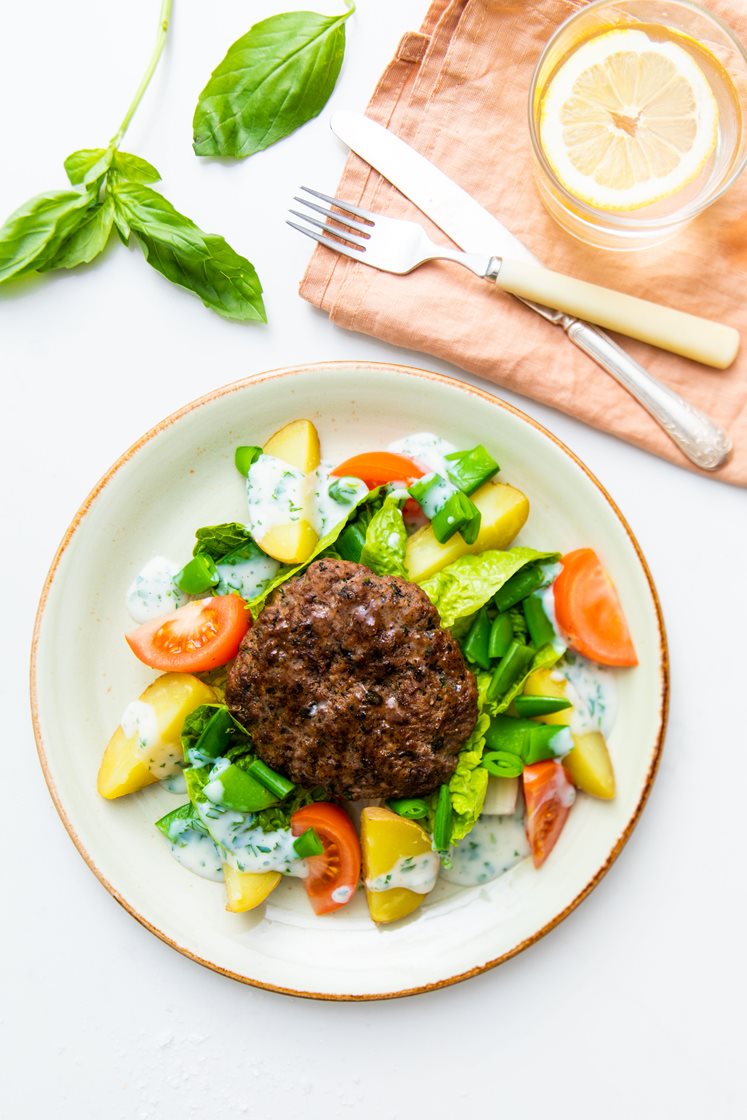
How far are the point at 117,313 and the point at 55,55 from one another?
100 centimetres

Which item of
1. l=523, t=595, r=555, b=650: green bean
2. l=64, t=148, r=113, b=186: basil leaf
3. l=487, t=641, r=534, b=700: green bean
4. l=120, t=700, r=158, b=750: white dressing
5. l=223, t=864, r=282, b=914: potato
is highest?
l=64, t=148, r=113, b=186: basil leaf

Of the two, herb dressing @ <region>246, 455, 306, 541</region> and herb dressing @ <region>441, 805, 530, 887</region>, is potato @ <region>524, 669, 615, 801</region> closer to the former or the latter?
herb dressing @ <region>441, 805, 530, 887</region>

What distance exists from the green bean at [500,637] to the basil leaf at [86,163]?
2084 millimetres

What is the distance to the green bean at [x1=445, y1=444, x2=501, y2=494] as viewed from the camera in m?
2.99

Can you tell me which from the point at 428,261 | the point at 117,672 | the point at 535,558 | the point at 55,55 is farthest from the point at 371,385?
the point at 55,55

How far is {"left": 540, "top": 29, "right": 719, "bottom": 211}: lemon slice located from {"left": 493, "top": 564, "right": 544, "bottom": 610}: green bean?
3.88ft

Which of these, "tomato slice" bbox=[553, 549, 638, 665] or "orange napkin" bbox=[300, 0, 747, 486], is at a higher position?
"orange napkin" bbox=[300, 0, 747, 486]

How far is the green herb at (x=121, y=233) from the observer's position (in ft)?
10.4

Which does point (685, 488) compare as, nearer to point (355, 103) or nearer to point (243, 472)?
point (243, 472)

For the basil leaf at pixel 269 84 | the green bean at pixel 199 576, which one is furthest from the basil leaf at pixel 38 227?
the green bean at pixel 199 576

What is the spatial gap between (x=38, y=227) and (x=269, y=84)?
94 centimetres

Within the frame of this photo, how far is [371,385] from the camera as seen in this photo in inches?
121

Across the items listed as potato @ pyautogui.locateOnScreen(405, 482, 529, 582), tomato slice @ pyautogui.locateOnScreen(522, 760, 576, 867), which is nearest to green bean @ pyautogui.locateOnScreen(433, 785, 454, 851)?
tomato slice @ pyautogui.locateOnScreen(522, 760, 576, 867)

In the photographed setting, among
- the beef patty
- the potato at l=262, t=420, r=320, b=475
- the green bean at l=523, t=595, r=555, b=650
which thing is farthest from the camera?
the potato at l=262, t=420, r=320, b=475
